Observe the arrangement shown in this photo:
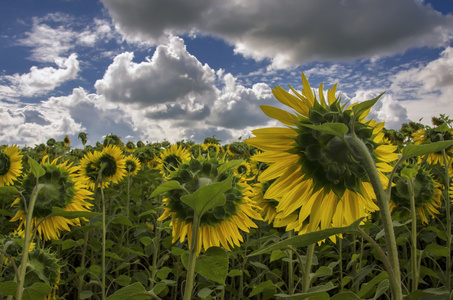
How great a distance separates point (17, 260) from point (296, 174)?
6.20ft

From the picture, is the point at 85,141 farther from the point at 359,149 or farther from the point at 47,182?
the point at 359,149

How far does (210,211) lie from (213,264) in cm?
31

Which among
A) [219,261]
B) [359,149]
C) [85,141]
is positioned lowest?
[219,261]

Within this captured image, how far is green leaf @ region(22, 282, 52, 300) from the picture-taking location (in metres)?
1.47

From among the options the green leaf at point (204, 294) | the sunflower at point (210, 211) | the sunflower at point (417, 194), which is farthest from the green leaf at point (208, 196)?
the sunflower at point (417, 194)

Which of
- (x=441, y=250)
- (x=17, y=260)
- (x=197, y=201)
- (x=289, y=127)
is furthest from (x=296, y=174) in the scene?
(x=17, y=260)

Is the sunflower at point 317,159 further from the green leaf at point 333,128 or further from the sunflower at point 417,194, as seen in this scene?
the sunflower at point 417,194

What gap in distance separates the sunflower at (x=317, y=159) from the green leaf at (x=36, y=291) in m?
1.09

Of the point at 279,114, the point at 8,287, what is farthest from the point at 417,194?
the point at 8,287

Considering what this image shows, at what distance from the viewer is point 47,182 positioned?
6.84ft

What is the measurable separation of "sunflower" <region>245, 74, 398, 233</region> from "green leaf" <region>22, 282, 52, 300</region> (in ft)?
3.56

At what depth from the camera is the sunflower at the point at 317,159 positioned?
87 cm

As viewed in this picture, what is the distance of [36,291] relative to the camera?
4.93 ft

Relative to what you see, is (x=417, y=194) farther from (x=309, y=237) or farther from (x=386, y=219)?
(x=309, y=237)
